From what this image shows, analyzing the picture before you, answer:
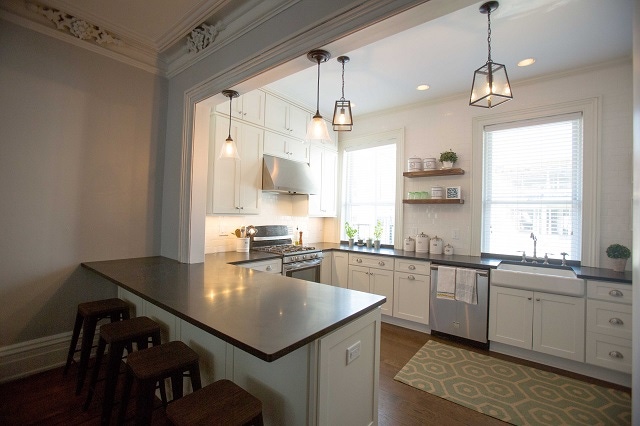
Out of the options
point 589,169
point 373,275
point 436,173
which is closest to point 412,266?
point 373,275

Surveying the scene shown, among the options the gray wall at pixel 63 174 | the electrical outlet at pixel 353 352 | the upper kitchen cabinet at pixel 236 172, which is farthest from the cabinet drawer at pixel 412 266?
the gray wall at pixel 63 174

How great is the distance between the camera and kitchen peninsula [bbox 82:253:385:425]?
1195 millimetres

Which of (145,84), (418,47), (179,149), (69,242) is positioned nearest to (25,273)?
(69,242)

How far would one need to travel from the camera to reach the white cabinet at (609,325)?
7.84ft

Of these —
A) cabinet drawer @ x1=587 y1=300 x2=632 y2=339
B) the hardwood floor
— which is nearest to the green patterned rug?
the hardwood floor

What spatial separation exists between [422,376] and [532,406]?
78 centimetres

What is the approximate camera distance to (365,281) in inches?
151

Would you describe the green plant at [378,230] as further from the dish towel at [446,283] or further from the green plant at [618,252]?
the green plant at [618,252]

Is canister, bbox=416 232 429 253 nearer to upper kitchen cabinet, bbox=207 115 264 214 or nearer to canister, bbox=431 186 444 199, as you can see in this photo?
canister, bbox=431 186 444 199

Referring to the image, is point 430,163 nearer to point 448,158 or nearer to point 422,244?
point 448,158

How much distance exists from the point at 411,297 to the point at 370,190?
1.84 meters

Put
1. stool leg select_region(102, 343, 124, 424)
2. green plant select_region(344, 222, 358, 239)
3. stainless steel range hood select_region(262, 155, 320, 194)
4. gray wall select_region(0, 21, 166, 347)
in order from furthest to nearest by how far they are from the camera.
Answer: green plant select_region(344, 222, 358, 239), stainless steel range hood select_region(262, 155, 320, 194), gray wall select_region(0, 21, 166, 347), stool leg select_region(102, 343, 124, 424)

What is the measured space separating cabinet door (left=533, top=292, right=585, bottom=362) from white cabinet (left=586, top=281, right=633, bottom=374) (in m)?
0.07

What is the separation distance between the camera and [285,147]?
12.7ft
